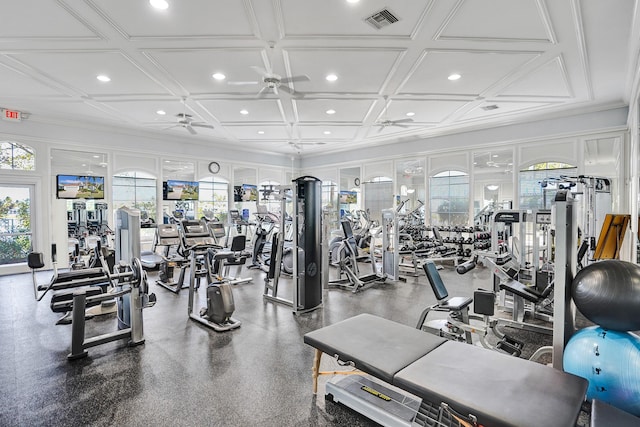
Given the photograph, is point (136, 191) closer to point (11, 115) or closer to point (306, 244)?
point (11, 115)

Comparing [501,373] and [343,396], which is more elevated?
[501,373]

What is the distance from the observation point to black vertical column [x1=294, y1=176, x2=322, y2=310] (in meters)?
4.39

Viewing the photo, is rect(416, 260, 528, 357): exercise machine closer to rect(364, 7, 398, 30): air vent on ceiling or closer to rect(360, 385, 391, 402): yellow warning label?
rect(360, 385, 391, 402): yellow warning label

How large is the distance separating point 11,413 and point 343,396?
231 centimetres

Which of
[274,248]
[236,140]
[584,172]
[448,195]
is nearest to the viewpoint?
[274,248]

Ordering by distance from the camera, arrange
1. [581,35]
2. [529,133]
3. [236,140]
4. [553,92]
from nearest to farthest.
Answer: [581,35] → [553,92] → [529,133] → [236,140]

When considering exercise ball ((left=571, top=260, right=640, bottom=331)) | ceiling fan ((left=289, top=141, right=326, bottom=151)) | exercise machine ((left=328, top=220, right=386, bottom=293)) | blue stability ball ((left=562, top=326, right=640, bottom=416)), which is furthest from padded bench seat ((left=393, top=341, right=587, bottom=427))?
ceiling fan ((left=289, top=141, right=326, bottom=151))

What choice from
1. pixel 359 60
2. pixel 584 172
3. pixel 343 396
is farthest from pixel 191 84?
pixel 584 172

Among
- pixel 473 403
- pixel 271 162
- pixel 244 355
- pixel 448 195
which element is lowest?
pixel 244 355

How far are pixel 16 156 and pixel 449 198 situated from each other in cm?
1024

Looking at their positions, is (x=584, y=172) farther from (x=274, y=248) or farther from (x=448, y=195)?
(x=274, y=248)

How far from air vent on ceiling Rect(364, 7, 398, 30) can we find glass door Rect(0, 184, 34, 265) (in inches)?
306

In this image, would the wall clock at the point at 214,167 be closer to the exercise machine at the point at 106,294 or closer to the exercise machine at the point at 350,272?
the exercise machine at the point at 350,272

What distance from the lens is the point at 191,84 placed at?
17.2ft
